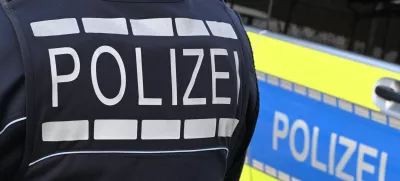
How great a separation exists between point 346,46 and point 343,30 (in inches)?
4.1

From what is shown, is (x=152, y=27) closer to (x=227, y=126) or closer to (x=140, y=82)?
(x=140, y=82)

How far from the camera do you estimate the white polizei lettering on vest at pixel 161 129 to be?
1354mm

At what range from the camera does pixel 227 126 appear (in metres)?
1.49

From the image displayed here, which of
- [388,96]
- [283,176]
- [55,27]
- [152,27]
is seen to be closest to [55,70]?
[55,27]

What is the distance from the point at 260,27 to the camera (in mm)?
3010

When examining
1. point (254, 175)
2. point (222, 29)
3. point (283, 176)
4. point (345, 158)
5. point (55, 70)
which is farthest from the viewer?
point (254, 175)

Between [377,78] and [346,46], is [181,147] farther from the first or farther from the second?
[346,46]

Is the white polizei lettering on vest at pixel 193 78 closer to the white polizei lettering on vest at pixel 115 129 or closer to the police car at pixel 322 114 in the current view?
the white polizei lettering on vest at pixel 115 129

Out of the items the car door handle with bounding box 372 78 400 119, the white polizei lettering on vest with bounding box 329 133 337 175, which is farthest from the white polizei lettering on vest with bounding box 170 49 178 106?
the white polizei lettering on vest with bounding box 329 133 337 175

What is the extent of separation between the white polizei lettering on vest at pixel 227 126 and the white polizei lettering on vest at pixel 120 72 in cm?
25

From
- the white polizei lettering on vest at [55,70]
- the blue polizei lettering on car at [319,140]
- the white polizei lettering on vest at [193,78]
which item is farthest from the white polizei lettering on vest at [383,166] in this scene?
the white polizei lettering on vest at [55,70]

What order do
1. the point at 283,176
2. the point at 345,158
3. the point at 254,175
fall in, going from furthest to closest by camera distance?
the point at 254,175, the point at 283,176, the point at 345,158

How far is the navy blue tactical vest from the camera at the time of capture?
124 cm

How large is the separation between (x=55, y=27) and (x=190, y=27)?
0.92 ft
